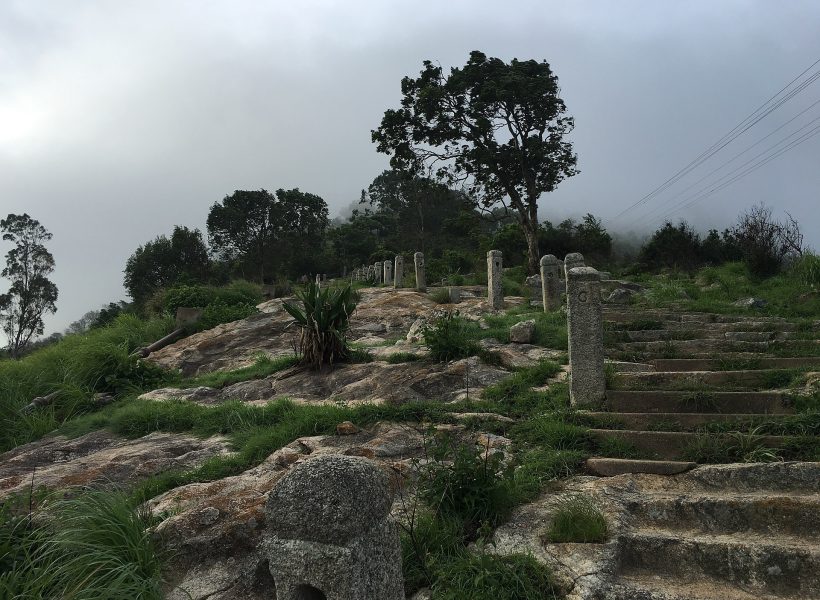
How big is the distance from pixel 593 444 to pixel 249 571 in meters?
3.11

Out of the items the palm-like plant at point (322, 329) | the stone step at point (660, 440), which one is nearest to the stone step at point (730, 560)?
the stone step at point (660, 440)

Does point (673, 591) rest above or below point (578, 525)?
below

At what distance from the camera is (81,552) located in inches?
145

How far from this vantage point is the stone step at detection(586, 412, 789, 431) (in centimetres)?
513

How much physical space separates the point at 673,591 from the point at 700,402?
2790 mm

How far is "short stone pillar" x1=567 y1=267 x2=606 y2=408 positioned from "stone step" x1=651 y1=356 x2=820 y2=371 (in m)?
1.57

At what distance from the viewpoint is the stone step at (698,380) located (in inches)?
237

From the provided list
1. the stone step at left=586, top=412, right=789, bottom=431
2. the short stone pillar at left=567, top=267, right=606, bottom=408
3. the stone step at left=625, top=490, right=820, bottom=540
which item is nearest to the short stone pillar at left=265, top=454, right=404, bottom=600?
the stone step at left=625, top=490, right=820, bottom=540

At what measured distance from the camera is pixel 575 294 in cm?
600

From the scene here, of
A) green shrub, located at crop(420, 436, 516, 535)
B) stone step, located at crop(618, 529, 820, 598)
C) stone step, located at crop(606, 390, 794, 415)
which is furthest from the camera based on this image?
stone step, located at crop(606, 390, 794, 415)

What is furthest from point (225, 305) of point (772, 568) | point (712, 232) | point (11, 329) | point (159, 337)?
point (11, 329)

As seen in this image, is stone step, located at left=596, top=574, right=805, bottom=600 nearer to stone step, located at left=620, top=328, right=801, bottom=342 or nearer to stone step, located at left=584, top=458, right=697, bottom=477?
stone step, located at left=584, top=458, right=697, bottom=477

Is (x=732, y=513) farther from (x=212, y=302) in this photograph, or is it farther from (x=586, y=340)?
(x=212, y=302)

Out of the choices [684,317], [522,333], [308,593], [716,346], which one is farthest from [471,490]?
[684,317]
